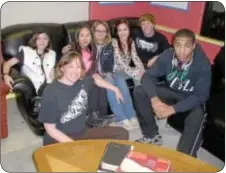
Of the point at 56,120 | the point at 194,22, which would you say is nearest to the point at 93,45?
the point at 56,120

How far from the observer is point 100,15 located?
3.84 metres

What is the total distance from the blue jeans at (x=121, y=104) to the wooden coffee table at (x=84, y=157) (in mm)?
952

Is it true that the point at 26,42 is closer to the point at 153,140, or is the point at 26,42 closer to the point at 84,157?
the point at 153,140

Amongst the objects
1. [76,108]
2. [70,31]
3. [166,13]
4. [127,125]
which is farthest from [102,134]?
[166,13]

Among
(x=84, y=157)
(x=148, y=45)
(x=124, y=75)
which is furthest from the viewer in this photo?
(x=148, y=45)

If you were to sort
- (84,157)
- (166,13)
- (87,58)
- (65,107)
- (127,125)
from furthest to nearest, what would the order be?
(166,13)
(127,125)
(87,58)
(65,107)
(84,157)

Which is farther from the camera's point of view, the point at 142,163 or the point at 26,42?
the point at 26,42

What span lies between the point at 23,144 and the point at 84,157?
1007 mm

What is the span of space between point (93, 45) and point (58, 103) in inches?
40.4

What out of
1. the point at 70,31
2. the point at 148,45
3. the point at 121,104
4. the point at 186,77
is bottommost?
the point at 121,104

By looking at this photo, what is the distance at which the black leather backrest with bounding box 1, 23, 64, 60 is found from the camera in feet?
9.38

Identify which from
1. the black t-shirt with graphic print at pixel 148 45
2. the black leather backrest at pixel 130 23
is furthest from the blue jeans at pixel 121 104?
the black leather backrest at pixel 130 23

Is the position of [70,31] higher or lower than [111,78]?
higher

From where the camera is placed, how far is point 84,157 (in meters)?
1.71
